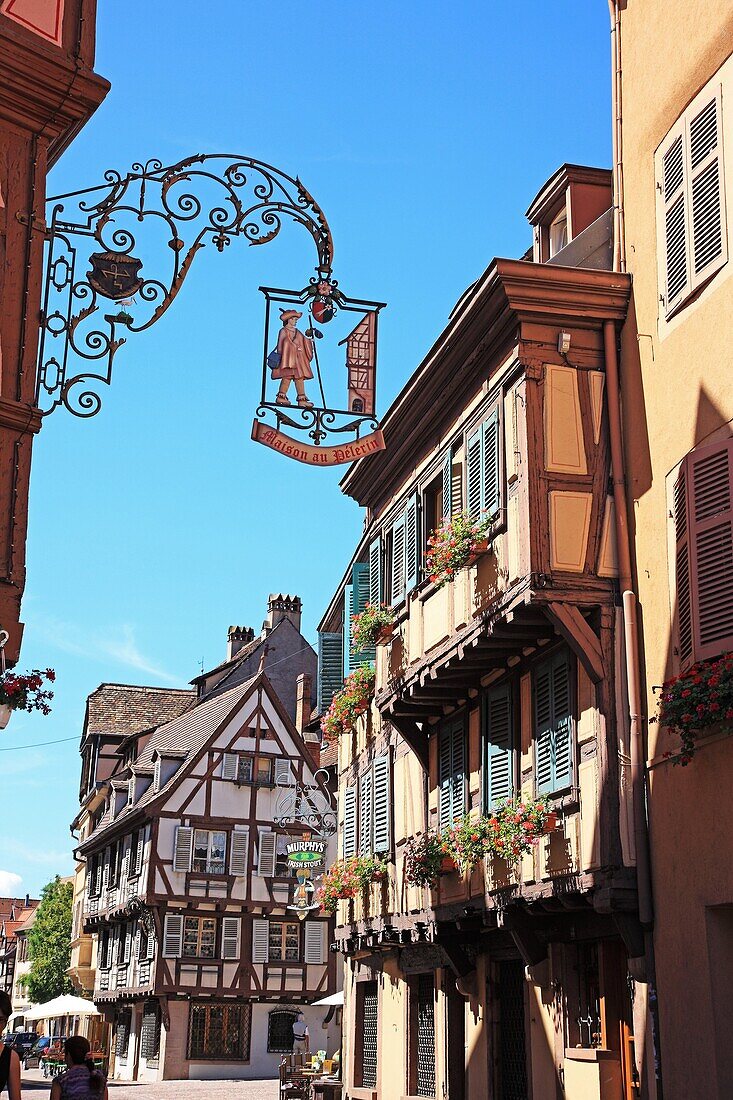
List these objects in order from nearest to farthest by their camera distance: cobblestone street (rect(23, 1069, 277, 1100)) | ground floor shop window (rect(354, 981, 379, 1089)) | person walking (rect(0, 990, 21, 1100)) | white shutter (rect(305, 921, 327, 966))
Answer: person walking (rect(0, 990, 21, 1100)), ground floor shop window (rect(354, 981, 379, 1089)), cobblestone street (rect(23, 1069, 277, 1100)), white shutter (rect(305, 921, 327, 966))

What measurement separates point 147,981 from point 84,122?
3453 cm

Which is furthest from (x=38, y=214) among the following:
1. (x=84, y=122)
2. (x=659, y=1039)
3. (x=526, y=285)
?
(x=659, y=1039)

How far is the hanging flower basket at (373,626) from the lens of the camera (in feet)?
61.7

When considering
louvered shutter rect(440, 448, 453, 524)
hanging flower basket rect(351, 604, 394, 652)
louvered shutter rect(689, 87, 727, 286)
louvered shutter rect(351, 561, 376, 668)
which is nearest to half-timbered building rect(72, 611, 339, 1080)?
louvered shutter rect(351, 561, 376, 668)

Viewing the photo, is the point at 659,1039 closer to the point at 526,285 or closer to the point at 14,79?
the point at 526,285

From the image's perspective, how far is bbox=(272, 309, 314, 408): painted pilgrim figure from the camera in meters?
10.4

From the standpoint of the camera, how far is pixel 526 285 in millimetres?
14406

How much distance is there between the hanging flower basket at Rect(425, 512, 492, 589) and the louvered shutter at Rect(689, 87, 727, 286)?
385 centimetres

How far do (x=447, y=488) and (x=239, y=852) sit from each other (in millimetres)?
28172

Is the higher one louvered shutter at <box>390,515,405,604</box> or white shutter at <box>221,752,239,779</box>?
white shutter at <box>221,752,239,779</box>

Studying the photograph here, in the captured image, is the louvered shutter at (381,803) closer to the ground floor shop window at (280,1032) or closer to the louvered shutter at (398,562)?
the louvered shutter at (398,562)

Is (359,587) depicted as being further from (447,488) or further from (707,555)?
(707,555)

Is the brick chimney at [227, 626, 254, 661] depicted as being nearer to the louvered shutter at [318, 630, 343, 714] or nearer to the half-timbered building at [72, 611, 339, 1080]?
the half-timbered building at [72, 611, 339, 1080]

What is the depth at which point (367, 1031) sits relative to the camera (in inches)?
866
